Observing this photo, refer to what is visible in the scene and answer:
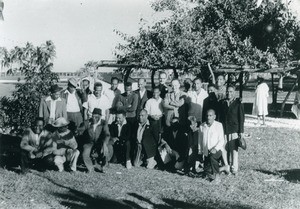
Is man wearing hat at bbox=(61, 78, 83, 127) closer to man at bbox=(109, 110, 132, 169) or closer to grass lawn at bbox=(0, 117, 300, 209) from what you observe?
man at bbox=(109, 110, 132, 169)

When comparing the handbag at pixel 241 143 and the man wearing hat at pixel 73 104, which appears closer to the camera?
the handbag at pixel 241 143

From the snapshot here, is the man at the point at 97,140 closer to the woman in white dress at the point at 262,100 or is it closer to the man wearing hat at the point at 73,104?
the man wearing hat at the point at 73,104

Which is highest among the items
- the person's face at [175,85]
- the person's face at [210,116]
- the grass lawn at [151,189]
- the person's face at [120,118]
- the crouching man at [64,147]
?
the person's face at [175,85]

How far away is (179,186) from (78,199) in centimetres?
175

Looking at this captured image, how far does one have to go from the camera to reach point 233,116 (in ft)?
25.6

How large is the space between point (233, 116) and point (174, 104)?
130 centimetres

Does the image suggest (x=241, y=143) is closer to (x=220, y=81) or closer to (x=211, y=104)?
(x=211, y=104)

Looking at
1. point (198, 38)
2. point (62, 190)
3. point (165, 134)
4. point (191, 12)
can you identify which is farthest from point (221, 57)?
point (62, 190)

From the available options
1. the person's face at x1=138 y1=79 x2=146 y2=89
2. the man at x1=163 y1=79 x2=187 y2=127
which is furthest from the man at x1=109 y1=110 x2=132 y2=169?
the man at x1=163 y1=79 x2=187 y2=127

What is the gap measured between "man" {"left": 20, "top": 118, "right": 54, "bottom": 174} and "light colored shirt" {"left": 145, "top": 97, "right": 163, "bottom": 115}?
2.11 meters

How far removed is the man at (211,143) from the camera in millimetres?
7402

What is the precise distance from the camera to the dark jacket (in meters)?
7.80

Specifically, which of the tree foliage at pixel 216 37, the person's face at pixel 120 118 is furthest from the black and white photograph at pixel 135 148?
the tree foliage at pixel 216 37

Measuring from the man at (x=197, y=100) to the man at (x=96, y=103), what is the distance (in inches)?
69.8
